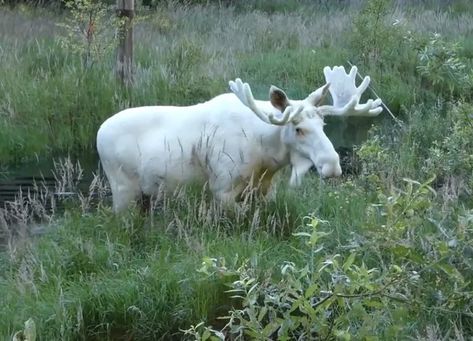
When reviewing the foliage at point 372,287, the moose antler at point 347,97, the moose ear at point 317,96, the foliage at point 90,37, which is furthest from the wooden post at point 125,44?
the foliage at point 372,287

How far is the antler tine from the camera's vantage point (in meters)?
6.85

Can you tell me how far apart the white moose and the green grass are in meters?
0.20

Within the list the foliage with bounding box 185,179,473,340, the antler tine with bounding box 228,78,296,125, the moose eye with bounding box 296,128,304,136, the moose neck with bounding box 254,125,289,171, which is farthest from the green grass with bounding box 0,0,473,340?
the antler tine with bounding box 228,78,296,125

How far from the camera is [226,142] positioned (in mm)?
7094

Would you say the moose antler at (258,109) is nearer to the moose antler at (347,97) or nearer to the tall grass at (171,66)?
the moose antler at (347,97)

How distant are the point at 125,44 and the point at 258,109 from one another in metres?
7.23

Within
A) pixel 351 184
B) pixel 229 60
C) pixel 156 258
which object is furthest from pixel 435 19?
pixel 156 258

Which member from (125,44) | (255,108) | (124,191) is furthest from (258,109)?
(125,44)

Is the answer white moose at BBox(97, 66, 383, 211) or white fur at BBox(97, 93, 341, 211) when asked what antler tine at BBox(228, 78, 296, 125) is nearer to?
white moose at BBox(97, 66, 383, 211)

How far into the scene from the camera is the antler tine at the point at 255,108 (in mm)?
6848

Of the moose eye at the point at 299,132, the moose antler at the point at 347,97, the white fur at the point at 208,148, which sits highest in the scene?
the moose antler at the point at 347,97

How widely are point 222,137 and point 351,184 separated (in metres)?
1.34

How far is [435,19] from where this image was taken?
856 inches

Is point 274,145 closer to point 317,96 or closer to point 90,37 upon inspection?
point 317,96
